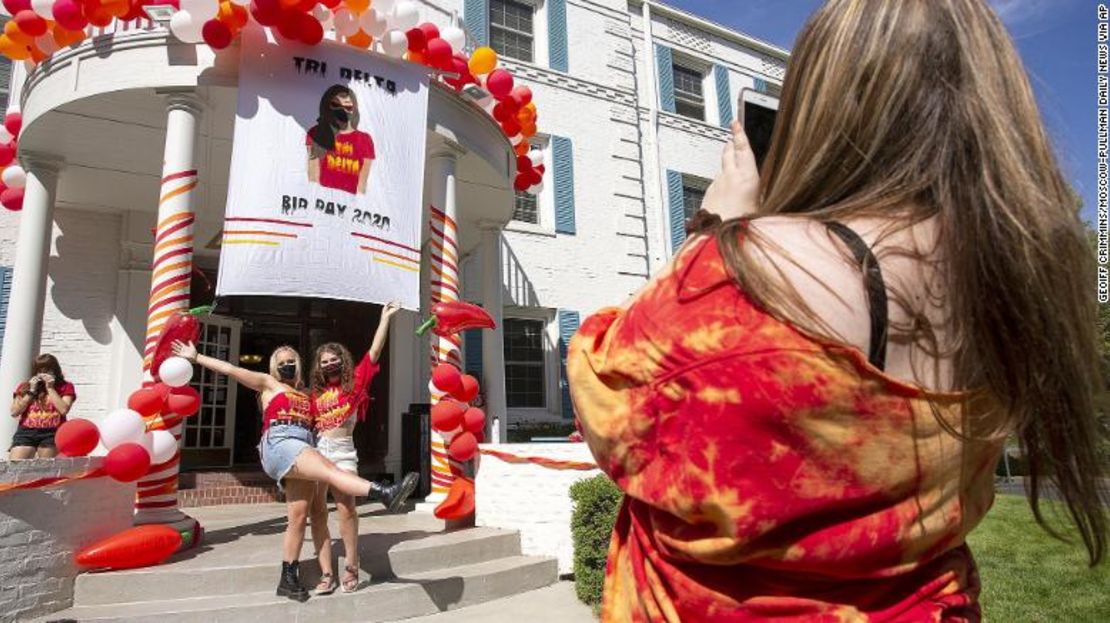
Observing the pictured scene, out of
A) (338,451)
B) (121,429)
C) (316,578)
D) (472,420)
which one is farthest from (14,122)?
(316,578)

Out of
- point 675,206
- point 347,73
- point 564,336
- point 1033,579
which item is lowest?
point 1033,579

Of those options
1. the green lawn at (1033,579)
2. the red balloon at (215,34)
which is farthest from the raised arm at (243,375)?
the green lawn at (1033,579)

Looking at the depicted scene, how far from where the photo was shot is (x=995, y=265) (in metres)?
0.80

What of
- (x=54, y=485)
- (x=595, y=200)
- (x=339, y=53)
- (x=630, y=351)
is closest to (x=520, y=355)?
(x=595, y=200)

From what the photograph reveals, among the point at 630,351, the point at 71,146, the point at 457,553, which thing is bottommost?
the point at 457,553

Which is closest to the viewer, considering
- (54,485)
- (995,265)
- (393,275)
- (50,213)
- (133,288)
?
(995,265)

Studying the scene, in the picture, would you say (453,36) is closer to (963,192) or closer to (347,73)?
(347,73)

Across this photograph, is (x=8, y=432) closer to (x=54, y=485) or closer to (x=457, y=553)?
(x=54, y=485)

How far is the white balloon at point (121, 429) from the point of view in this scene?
5055 mm

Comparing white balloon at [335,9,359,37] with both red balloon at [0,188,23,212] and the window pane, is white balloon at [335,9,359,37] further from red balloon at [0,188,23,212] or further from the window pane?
the window pane

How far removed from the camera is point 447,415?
6.57 meters

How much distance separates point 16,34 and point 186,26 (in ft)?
6.91

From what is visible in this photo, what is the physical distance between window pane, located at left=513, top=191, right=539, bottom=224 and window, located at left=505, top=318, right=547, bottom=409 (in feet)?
6.21

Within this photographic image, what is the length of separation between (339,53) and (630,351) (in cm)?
669
